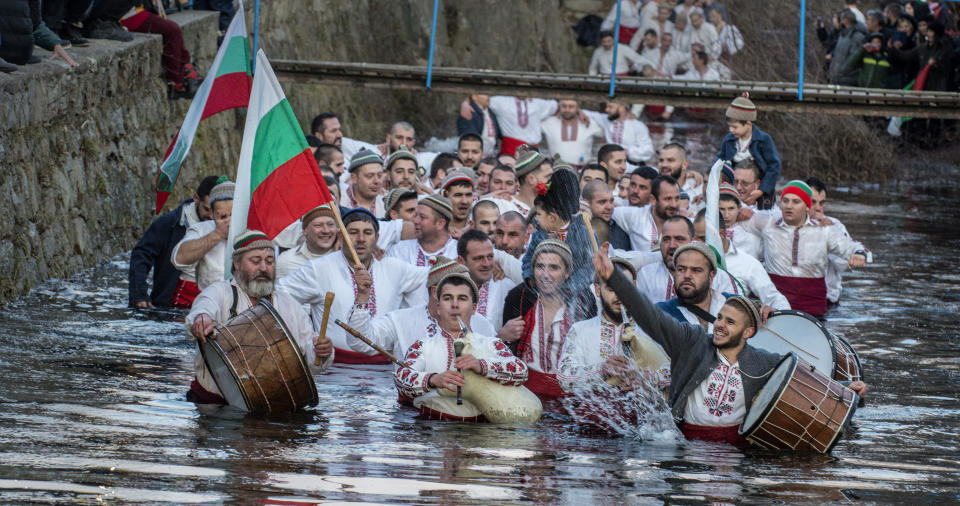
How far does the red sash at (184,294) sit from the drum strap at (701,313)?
13.2ft

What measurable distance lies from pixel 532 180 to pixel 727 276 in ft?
10.3

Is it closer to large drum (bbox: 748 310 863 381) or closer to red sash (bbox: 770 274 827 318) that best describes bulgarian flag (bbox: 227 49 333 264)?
large drum (bbox: 748 310 863 381)

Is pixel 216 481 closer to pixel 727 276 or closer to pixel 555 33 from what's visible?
pixel 727 276

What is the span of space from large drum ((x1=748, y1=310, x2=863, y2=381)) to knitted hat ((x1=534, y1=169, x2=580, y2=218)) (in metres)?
2.34

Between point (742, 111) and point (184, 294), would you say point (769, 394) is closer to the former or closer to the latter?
point (184, 294)

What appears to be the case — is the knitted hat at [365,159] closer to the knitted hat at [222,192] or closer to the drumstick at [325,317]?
the knitted hat at [222,192]

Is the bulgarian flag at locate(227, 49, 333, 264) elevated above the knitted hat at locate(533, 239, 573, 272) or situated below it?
above

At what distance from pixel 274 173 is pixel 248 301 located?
1.21 m

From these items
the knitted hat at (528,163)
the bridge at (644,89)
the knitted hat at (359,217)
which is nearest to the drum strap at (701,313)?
the knitted hat at (359,217)

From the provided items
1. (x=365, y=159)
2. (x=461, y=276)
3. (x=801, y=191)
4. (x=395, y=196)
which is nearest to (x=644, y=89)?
(x=801, y=191)

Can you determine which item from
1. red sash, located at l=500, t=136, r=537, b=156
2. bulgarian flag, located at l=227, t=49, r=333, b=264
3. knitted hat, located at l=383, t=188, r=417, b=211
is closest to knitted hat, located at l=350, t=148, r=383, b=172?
knitted hat, located at l=383, t=188, r=417, b=211

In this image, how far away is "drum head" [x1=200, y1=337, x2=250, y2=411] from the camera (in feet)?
27.0

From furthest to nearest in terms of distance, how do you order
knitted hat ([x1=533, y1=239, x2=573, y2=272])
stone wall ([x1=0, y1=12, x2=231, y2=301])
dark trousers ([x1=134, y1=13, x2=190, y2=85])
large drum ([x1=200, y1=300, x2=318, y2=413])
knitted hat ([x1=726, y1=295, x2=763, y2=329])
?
dark trousers ([x1=134, y1=13, x2=190, y2=85]) < stone wall ([x1=0, y1=12, x2=231, y2=301]) < knitted hat ([x1=533, y1=239, x2=573, y2=272]) < large drum ([x1=200, y1=300, x2=318, y2=413]) < knitted hat ([x1=726, y1=295, x2=763, y2=329])

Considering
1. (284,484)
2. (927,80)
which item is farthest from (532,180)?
(927,80)
